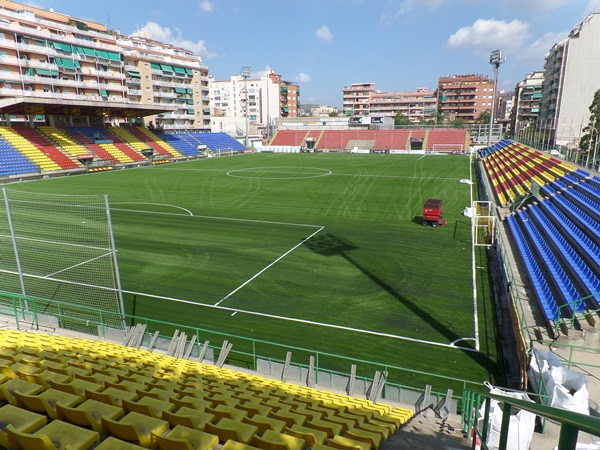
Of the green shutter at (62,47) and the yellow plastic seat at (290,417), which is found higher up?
the green shutter at (62,47)

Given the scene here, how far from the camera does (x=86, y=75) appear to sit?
247ft

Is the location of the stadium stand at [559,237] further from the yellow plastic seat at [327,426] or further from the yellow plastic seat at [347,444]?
the yellow plastic seat at [347,444]

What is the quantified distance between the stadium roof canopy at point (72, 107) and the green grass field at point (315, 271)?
44.8ft

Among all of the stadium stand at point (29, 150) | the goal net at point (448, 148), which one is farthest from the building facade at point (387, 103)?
the stadium stand at point (29, 150)

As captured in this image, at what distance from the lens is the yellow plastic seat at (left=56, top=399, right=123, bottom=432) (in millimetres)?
5039

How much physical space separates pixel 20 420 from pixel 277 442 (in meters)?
3.02

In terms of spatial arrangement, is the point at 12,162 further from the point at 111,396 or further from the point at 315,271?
the point at 111,396

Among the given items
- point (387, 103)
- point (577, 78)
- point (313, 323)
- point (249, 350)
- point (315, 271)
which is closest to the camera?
point (249, 350)

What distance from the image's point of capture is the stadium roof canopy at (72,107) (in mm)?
46562

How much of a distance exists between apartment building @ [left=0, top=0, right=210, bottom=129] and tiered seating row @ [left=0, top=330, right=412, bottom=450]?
47544 millimetres

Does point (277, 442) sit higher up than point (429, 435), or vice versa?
point (277, 442)

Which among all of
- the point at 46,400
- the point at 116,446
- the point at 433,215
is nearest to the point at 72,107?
the point at 433,215

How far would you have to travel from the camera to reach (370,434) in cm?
600

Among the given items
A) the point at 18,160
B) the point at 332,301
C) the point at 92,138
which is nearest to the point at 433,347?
the point at 332,301
